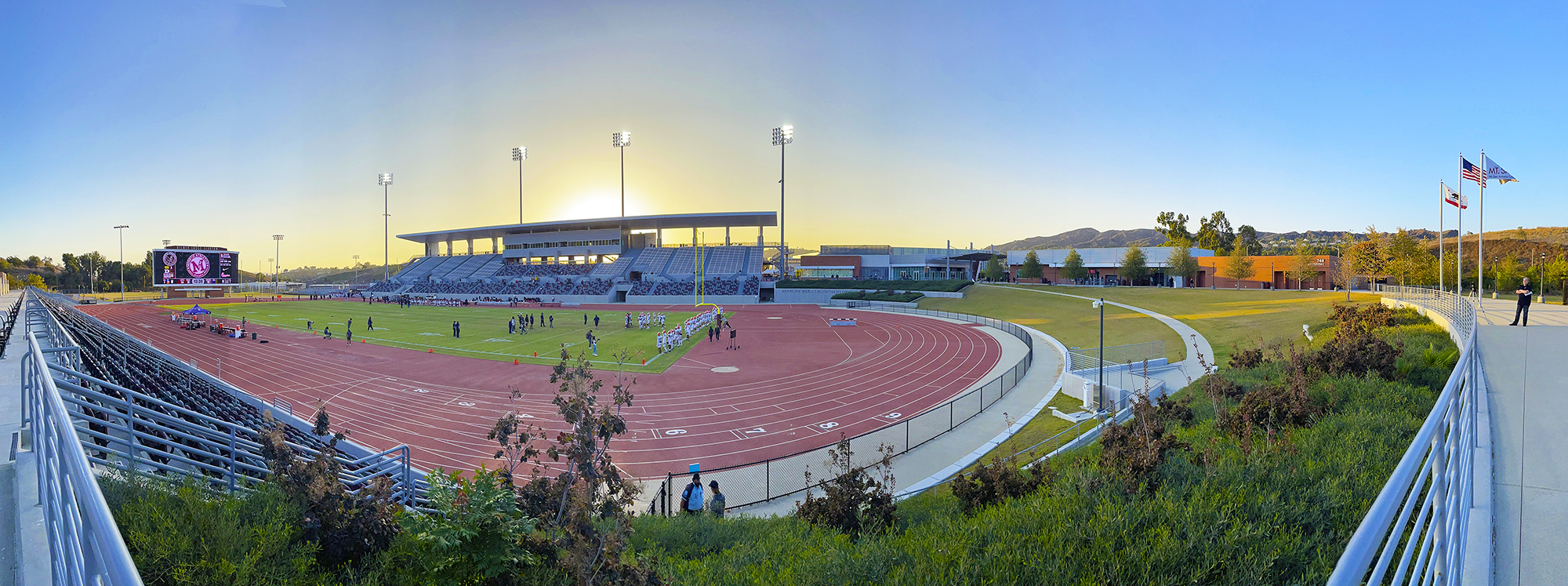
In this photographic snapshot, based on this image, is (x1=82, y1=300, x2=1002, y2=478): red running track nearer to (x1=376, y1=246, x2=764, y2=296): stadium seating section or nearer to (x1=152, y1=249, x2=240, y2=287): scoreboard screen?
(x1=152, y1=249, x2=240, y2=287): scoreboard screen

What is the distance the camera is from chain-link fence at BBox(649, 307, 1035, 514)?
40.9 ft

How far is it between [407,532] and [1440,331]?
23906mm

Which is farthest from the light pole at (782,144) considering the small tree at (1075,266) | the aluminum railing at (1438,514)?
the aluminum railing at (1438,514)

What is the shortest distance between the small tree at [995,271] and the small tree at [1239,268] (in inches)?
1170

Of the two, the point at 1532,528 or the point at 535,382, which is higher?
the point at 1532,528

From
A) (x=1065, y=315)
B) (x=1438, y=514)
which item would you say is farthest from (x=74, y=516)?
(x=1065, y=315)

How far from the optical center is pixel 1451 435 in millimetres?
3363

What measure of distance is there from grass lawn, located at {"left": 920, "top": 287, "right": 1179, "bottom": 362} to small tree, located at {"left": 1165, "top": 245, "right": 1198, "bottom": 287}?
42.6ft

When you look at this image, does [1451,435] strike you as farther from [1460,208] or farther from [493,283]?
[493,283]

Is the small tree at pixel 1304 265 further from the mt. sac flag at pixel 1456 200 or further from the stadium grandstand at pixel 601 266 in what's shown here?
the stadium grandstand at pixel 601 266

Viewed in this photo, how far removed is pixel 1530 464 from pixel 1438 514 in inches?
182

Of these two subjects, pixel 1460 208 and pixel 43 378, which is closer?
pixel 43 378

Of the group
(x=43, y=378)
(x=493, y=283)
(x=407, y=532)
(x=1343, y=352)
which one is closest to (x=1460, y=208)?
(x=1343, y=352)

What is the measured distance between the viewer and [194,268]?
53188 mm
